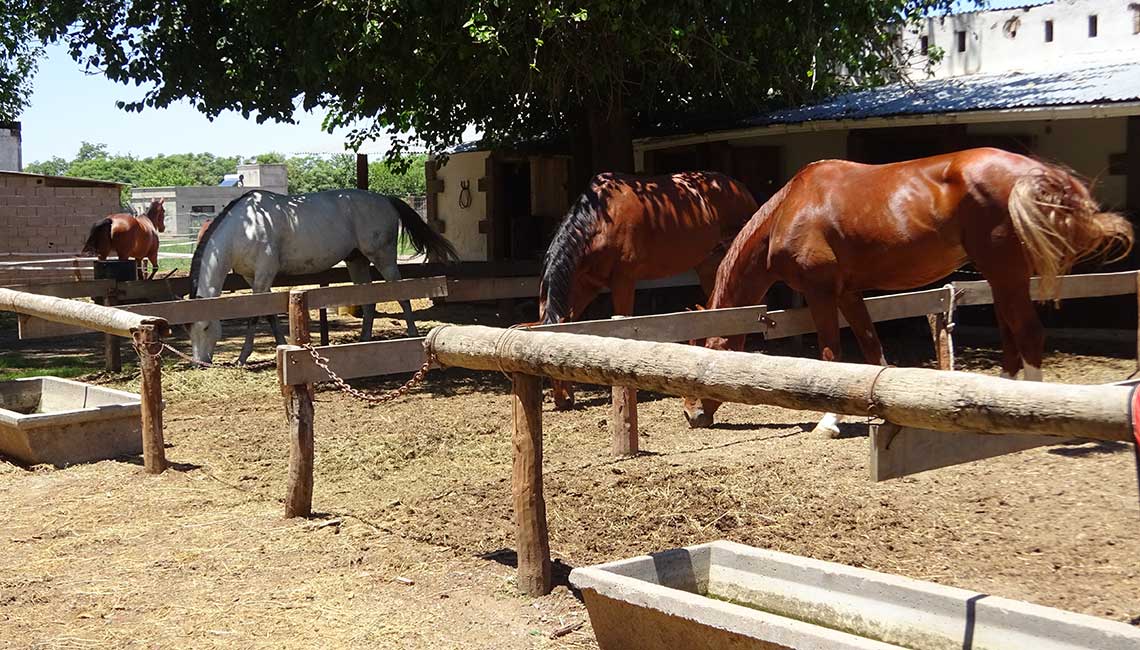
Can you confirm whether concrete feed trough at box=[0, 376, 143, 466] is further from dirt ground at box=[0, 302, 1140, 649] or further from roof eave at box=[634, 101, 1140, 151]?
roof eave at box=[634, 101, 1140, 151]

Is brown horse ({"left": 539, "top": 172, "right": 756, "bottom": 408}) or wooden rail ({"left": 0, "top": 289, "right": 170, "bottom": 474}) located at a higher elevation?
brown horse ({"left": 539, "top": 172, "right": 756, "bottom": 408})

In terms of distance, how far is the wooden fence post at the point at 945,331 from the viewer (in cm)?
738

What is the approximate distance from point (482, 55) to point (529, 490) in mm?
5996

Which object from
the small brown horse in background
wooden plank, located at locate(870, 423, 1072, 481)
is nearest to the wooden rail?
wooden plank, located at locate(870, 423, 1072, 481)

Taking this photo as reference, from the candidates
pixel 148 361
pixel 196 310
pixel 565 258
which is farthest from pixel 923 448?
pixel 196 310

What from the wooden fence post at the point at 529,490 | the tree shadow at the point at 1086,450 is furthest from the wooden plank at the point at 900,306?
the wooden fence post at the point at 529,490

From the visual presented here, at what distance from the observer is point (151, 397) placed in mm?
6531

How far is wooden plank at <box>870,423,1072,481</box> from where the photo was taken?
3264 millimetres

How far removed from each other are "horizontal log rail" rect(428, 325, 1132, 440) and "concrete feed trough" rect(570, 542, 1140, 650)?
0.49 m

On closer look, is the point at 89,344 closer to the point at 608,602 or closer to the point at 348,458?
the point at 348,458

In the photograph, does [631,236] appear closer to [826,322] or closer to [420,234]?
[826,322]

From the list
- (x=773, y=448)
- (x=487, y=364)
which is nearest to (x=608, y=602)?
(x=487, y=364)

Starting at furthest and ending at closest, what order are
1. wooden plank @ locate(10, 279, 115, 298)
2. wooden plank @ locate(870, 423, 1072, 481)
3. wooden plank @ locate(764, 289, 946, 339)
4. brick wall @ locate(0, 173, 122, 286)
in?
1. brick wall @ locate(0, 173, 122, 286)
2. wooden plank @ locate(10, 279, 115, 298)
3. wooden plank @ locate(764, 289, 946, 339)
4. wooden plank @ locate(870, 423, 1072, 481)

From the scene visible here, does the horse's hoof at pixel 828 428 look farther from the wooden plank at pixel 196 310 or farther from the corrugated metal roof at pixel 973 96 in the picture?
the corrugated metal roof at pixel 973 96
